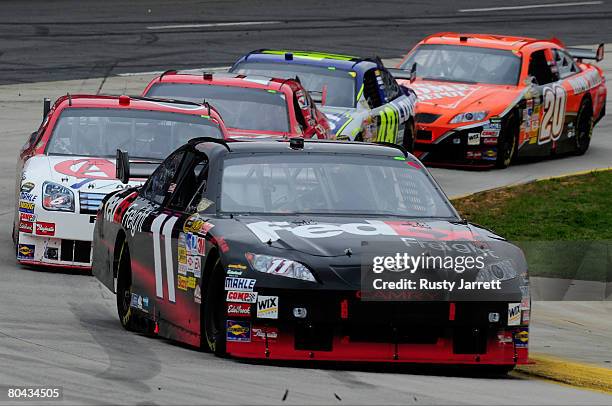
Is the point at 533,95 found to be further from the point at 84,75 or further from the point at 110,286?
the point at 110,286

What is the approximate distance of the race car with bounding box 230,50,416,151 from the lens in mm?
18906

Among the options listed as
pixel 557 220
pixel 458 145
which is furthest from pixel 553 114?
pixel 557 220

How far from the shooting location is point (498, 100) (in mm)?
20969

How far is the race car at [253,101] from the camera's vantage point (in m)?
16.7

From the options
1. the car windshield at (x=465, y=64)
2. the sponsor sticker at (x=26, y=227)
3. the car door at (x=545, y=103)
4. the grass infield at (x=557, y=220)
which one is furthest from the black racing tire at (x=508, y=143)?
the sponsor sticker at (x=26, y=227)

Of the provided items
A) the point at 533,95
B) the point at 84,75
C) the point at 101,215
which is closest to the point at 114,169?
the point at 101,215

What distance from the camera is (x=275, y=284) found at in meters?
8.69

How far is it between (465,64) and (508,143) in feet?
4.65

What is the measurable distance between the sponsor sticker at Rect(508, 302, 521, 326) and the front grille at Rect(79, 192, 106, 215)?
5.00 m

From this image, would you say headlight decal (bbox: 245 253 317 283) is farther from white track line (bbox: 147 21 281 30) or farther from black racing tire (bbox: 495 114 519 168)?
white track line (bbox: 147 21 281 30)

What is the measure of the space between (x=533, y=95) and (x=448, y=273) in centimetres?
1295

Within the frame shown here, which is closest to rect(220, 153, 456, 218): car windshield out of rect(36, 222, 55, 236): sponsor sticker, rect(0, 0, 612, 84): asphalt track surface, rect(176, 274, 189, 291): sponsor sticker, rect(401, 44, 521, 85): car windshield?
rect(176, 274, 189, 291): sponsor sticker

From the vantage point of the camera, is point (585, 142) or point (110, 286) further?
point (585, 142)

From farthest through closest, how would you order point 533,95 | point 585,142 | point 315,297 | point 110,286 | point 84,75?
1. point 84,75
2. point 585,142
3. point 533,95
4. point 110,286
5. point 315,297
